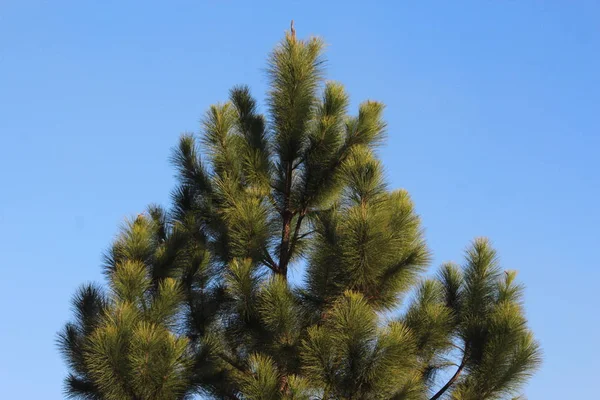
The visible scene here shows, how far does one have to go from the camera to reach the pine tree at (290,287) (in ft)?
29.7

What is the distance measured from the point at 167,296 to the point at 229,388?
1332 millimetres

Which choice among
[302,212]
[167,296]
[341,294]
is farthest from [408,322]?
[167,296]

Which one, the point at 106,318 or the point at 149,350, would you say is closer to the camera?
the point at 149,350

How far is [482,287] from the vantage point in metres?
10.2

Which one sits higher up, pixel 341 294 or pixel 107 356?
pixel 341 294

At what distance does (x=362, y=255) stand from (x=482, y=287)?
1.58 metres

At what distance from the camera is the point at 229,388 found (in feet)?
33.2

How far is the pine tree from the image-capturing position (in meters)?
9.05

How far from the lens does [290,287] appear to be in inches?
390

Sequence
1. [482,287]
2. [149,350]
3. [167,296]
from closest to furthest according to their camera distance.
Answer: [149,350]
[167,296]
[482,287]

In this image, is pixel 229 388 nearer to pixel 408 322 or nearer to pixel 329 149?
pixel 408 322

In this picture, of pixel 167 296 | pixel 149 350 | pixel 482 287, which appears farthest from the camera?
pixel 482 287

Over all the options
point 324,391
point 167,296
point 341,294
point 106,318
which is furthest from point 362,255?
point 106,318

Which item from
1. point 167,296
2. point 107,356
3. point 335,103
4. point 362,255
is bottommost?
point 107,356
